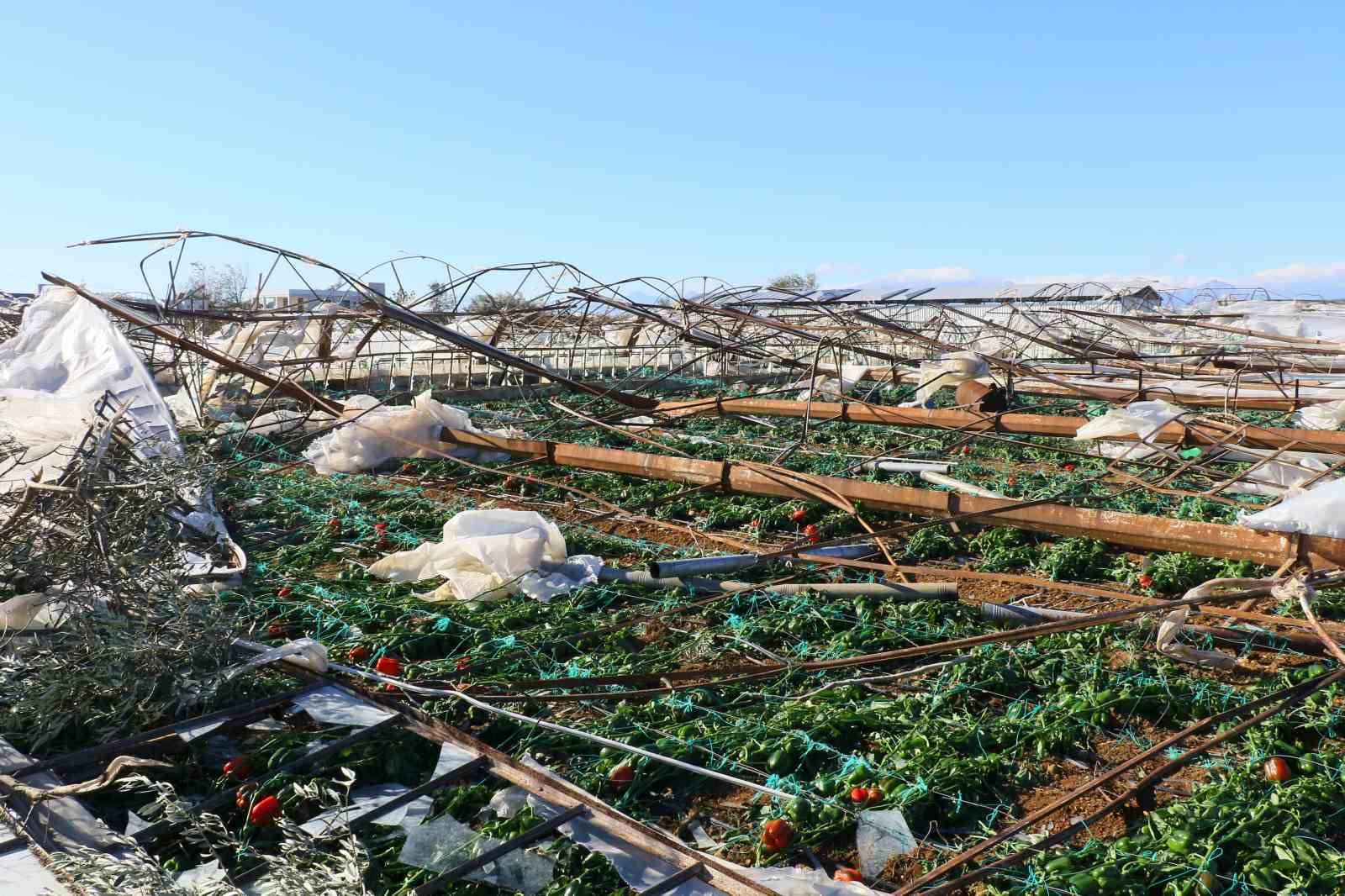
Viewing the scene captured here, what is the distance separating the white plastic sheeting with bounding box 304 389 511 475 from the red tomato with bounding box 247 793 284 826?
7.30m

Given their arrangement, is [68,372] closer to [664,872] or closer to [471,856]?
[471,856]

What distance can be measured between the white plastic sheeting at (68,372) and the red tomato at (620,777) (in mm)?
4820

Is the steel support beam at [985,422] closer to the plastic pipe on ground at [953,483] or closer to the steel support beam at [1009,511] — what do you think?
the plastic pipe on ground at [953,483]

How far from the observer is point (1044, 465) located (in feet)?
37.8

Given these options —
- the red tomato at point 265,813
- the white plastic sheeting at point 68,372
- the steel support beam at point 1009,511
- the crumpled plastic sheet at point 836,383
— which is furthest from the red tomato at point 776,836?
the crumpled plastic sheet at point 836,383

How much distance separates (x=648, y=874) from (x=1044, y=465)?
9.04m

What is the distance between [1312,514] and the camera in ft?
19.5

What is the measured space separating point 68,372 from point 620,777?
7.49 meters

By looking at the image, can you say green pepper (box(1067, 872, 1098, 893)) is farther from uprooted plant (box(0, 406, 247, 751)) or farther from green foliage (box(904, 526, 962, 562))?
green foliage (box(904, 526, 962, 562))

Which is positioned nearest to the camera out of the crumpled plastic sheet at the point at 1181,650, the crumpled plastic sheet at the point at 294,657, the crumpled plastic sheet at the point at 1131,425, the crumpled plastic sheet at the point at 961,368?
the crumpled plastic sheet at the point at 294,657

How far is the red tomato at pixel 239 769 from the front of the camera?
417cm

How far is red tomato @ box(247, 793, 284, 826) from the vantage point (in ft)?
12.4

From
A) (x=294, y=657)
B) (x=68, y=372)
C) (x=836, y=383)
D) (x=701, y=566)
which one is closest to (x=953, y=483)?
(x=701, y=566)

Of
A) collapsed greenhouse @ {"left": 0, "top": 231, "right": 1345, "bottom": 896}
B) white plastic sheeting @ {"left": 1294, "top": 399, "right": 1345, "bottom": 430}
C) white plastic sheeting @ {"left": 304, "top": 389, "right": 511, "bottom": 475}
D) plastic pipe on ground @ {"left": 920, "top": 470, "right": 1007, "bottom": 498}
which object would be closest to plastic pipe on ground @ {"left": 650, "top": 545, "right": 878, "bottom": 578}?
collapsed greenhouse @ {"left": 0, "top": 231, "right": 1345, "bottom": 896}
